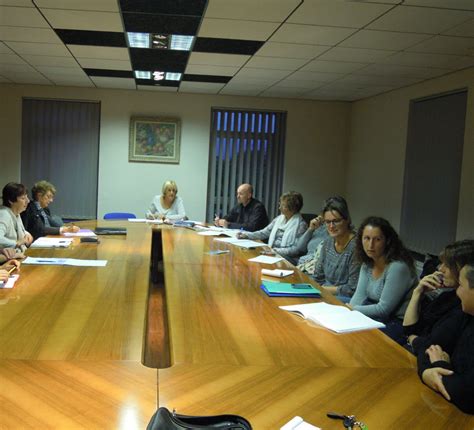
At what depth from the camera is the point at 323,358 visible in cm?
197

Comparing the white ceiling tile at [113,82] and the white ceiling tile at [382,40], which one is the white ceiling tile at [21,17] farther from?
the white ceiling tile at [113,82]

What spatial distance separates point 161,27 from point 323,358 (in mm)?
3191

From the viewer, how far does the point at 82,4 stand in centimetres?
376

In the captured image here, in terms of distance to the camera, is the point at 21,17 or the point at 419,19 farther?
the point at 21,17

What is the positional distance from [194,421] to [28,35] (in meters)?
4.32

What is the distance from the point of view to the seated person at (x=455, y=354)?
1606 mm

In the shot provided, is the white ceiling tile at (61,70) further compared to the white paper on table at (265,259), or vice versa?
the white ceiling tile at (61,70)

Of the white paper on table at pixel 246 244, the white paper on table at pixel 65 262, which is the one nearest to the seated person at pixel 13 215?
the white paper on table at pixel 65 262

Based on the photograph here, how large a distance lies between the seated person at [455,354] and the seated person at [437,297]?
0.66 ft

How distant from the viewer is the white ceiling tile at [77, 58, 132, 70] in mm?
5863

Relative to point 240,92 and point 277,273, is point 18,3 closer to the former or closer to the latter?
point 277,273

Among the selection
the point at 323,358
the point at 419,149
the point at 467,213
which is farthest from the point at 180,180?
the point at 323,358

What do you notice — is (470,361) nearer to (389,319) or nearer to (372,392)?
(372,392)

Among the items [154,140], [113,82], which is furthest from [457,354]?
[154,140]
